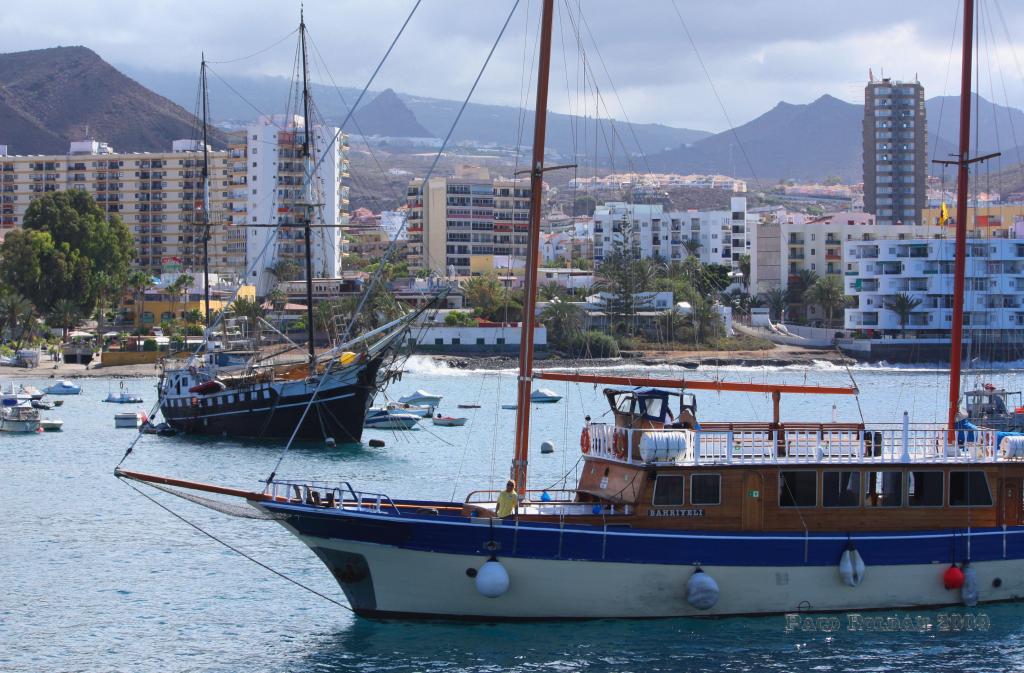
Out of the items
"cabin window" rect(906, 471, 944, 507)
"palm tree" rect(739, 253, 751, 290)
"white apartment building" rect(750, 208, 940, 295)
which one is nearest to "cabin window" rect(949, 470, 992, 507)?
"cabin window" rect(906, 471, 944, 507)

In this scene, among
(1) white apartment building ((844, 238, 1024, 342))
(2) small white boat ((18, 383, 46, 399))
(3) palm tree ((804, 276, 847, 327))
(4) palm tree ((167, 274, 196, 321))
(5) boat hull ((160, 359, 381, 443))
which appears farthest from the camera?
(3) palm tree ((804, 276, 847, 327))

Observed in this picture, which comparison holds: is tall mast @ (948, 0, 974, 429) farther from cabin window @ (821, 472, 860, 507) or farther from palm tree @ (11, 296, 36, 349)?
palm tree @ (11, 296, 36, 349)

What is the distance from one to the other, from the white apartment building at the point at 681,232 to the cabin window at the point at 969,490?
4978 inches

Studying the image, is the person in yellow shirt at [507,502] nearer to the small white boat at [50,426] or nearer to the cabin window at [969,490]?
the cabin window at [969,490]

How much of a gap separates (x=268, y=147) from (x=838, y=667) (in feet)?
447

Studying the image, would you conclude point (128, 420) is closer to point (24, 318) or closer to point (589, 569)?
point (589, 569)

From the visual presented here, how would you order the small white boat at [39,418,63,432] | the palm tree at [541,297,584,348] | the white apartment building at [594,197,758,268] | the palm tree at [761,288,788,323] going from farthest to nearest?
the white apartment building at [594,197,758,268]
the palm tree at [761,288,788,323]
the palm tree at [541,297,584,348]
the small white boat at [39,418,63,432]

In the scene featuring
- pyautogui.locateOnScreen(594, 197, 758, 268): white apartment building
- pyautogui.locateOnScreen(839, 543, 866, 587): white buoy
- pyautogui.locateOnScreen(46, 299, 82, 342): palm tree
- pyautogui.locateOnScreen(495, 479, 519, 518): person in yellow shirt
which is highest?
pyautogui.locateOnScreen(594, 197, 758, 268): white apartment building

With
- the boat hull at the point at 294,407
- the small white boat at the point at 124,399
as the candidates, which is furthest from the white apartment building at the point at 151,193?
the boat hull at the point at 294,407

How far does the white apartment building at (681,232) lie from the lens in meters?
151

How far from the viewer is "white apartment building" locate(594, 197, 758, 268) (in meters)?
151

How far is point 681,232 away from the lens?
155 metres

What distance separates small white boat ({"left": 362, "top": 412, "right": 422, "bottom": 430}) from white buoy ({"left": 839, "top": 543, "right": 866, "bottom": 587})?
137 feet

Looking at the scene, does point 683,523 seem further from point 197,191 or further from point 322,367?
point 197,191
